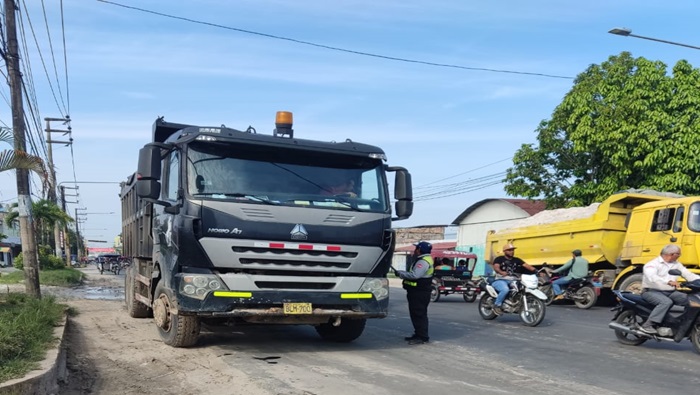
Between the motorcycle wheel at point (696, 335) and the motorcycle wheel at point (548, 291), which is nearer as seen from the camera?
the motorcycle wheel at point (696, 335)

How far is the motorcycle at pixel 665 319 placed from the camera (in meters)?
8.28

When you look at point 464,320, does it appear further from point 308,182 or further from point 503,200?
point 503,200

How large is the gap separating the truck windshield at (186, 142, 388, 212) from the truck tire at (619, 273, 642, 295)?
8878 mm

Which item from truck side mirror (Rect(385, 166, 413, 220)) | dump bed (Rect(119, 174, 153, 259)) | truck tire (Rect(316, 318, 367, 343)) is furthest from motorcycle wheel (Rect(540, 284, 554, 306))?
dump bed (Rect(119, 174, 153, 259))

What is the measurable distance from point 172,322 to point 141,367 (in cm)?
98

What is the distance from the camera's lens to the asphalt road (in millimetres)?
6355

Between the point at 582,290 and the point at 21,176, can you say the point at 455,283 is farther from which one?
the point at 21,176

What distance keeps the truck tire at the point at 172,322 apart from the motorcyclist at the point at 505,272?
242 inches

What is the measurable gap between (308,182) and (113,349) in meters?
3.61

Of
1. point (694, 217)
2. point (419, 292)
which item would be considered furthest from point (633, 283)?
point (419, 292)

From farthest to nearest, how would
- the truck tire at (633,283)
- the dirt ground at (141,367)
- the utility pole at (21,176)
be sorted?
the truck tire at (633,283), the utility pole at (21,176), the dirt ground at (141,367)

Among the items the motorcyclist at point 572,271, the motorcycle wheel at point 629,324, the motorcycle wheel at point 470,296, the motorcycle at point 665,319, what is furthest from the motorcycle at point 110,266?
the motorcycle at point 665,319

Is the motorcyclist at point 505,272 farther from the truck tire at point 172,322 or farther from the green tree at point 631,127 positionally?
the green tree at point 631,127

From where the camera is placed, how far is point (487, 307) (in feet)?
41.9
